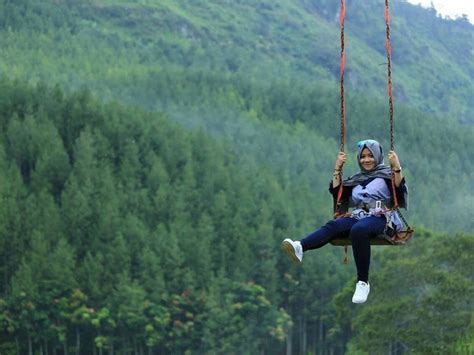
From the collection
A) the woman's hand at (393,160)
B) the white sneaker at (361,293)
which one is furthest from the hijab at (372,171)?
the white sneaker at (361,293)

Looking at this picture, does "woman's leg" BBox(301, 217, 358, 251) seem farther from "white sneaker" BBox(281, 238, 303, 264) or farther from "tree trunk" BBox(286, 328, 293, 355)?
"tree trunk" BBox(286, 328, 293, 355)

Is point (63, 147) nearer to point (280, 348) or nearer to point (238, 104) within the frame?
point (280, 348)

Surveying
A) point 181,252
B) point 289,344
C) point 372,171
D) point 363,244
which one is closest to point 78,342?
point 181,252

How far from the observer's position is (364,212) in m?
15.8

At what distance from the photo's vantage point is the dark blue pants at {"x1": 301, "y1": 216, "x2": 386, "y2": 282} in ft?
50.2

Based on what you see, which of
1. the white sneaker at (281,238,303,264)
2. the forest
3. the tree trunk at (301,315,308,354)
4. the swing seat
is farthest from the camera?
the tree trunk at (301,315,308,354)

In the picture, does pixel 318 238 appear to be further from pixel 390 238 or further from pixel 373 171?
pixel 373 171

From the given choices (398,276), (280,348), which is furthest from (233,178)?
(398,276)

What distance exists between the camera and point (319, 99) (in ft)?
618

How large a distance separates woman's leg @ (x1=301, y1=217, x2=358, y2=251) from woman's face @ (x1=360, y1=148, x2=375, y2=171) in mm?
609

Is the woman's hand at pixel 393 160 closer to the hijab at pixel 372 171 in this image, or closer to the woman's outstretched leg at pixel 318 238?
the hijab at pixel 372 171

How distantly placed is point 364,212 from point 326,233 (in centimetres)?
50

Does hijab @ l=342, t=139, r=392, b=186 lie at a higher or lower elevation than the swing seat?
higher

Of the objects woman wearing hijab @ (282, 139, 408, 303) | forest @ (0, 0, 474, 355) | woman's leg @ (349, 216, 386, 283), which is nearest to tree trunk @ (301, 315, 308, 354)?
forest @ (0, 0, 474, 355)
